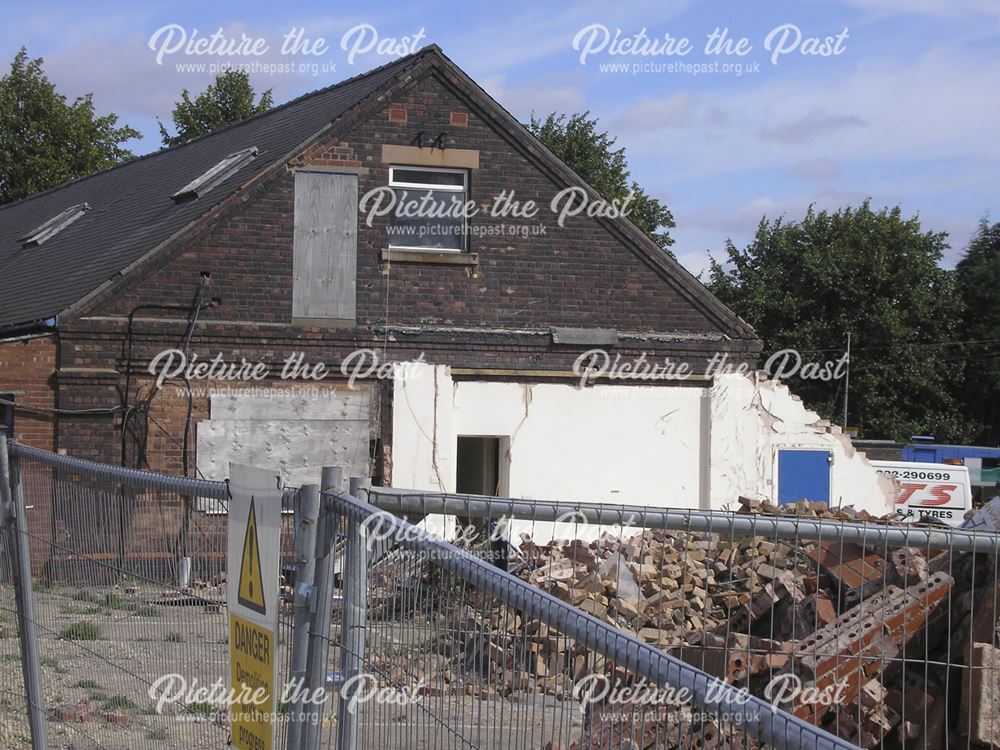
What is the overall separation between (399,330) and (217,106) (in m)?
32.2

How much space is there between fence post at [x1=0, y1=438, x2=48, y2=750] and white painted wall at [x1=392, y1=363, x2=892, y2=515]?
456 inches

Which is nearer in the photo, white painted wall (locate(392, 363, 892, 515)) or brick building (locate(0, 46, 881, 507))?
brick building (locate(0, 46, 881, 507))

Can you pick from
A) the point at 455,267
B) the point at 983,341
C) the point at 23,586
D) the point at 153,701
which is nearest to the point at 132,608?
the point at 153,701

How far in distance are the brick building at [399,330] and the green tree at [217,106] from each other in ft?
91.5

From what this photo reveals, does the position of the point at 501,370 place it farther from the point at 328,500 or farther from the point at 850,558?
the point at 328,500

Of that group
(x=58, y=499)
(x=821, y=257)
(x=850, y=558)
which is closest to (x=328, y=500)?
(x=58, y=499)

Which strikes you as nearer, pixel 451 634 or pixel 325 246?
pixel 451 634

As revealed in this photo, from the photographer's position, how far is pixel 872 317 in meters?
43.4

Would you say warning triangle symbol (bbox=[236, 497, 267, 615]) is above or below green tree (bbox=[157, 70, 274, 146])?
below

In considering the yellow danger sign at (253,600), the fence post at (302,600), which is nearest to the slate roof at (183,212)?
the yellow danger sign at (253,600)

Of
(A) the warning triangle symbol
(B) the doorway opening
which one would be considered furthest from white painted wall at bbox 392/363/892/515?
(A) the warning triangle symbol

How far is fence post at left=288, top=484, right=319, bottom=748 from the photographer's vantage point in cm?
342

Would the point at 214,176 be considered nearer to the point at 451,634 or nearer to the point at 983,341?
the point at 451,634

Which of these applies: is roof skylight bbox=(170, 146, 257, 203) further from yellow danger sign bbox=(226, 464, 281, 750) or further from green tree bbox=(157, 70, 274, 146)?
green tree bbox=(157, 70, 274, 146)
